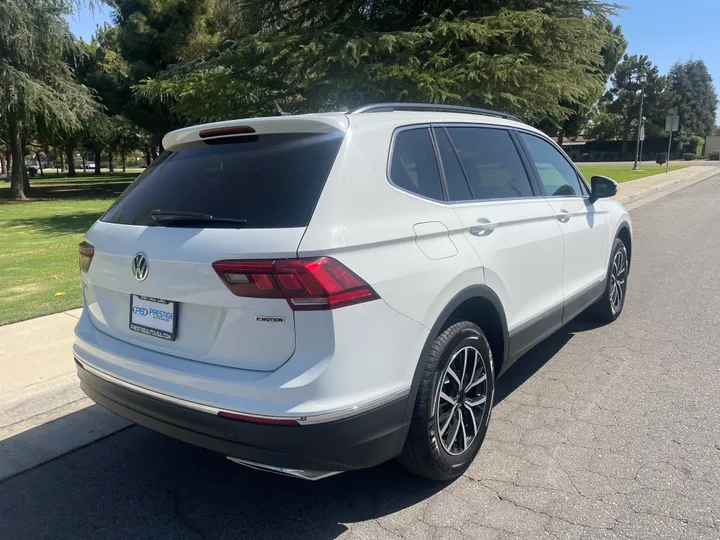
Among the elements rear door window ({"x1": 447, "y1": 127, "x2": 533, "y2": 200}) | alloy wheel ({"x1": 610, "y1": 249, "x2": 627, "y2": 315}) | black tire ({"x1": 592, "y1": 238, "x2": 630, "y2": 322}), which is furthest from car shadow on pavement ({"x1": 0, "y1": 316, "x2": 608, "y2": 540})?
alloy wheel ({"x1": 610, "y1": 249, "x2": 627, "y2": 315})

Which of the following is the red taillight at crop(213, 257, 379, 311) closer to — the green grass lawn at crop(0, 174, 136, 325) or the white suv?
the white suv

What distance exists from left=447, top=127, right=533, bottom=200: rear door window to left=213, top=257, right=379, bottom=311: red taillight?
1358mm

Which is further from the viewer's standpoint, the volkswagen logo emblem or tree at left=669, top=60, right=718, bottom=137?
tree at left=669, top=60, right=718, bottom=137

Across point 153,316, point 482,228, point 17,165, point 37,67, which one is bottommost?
point 153,316

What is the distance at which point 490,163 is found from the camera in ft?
12.1

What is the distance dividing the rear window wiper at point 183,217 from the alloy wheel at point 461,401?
1.29m

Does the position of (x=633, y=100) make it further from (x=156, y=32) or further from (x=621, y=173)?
(x=156, y=32)

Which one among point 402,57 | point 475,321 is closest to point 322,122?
point 475,321

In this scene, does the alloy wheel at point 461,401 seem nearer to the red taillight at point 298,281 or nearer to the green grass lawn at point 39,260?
the red taillight at point 298,281

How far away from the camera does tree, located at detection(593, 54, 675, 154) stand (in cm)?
6203

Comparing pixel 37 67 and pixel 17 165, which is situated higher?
pixel 37 67

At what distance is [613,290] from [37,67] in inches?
832

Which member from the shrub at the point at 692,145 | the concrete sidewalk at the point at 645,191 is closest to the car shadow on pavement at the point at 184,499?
the concrete sidewalk at the point at 645,191

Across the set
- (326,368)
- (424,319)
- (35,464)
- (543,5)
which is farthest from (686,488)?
(543,5)
